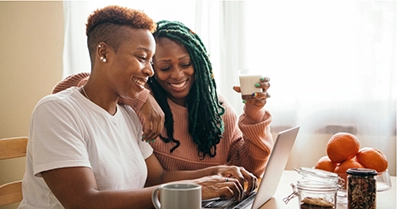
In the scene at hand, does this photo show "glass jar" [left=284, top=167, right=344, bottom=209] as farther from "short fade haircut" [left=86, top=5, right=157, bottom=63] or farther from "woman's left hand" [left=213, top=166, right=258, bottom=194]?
"short fade haircut" [left=86, top=5, right=157, bottom=63]

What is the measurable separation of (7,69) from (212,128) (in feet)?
6.02

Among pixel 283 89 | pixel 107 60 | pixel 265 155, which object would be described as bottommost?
pixel 265 155

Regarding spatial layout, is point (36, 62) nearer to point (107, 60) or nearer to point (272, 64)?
point (272, 64)

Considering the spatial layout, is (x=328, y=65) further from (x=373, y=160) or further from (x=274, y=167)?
(x=274, y=167)

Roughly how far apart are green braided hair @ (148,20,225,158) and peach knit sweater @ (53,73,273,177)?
0.08 feet

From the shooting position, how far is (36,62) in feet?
10.4

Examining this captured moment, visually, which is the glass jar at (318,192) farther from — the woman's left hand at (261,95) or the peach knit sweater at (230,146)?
the peach knit sweater at (230,146)

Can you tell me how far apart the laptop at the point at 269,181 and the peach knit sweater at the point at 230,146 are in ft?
1.19

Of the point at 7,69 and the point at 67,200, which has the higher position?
the point at 7,69

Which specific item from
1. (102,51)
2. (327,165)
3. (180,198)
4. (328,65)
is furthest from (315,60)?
(180,198)

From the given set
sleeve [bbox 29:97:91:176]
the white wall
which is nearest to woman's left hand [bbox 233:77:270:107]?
sleeve [bbox 29:97:91:176]

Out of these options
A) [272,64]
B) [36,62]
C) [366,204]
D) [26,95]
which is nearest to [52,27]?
[36,62]

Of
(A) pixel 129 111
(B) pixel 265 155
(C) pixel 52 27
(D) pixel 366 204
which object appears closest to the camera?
(D) pixel 366 204

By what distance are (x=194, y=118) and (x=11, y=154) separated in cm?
73
